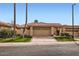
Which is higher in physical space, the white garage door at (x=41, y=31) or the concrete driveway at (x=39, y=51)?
the white garage door at (x=41, y=31)

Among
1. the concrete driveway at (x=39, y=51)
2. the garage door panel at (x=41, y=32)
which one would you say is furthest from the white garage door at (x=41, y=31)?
the concrete driveway at (x=39, y=51)

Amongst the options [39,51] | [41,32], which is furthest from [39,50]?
[41,32]

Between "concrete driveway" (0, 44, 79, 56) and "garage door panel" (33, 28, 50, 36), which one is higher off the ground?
"garage door panel" (33, 28, 50, 36)

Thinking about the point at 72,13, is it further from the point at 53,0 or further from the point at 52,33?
the point at 53,0

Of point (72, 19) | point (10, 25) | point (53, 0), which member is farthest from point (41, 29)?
point (53, 0)

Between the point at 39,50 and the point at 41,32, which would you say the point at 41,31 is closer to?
the point at 41,32

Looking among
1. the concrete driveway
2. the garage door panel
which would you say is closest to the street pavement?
the concrete driveway

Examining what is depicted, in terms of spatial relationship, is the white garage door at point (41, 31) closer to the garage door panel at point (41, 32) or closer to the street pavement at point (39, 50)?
the garage door panel at point (41, 32)

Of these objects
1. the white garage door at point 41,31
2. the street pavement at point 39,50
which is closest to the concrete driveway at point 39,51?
the street pavement at point 39,50

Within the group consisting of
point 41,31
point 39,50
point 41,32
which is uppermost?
point 41,31

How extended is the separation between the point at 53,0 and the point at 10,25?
43.9 m

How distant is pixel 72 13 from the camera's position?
42.8m

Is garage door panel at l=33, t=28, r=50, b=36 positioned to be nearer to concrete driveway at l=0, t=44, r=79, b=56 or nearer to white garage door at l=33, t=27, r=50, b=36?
white garage door at l=33, t=27, r=50, b=36

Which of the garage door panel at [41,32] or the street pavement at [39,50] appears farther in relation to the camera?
the garage door panel at [41,32]
